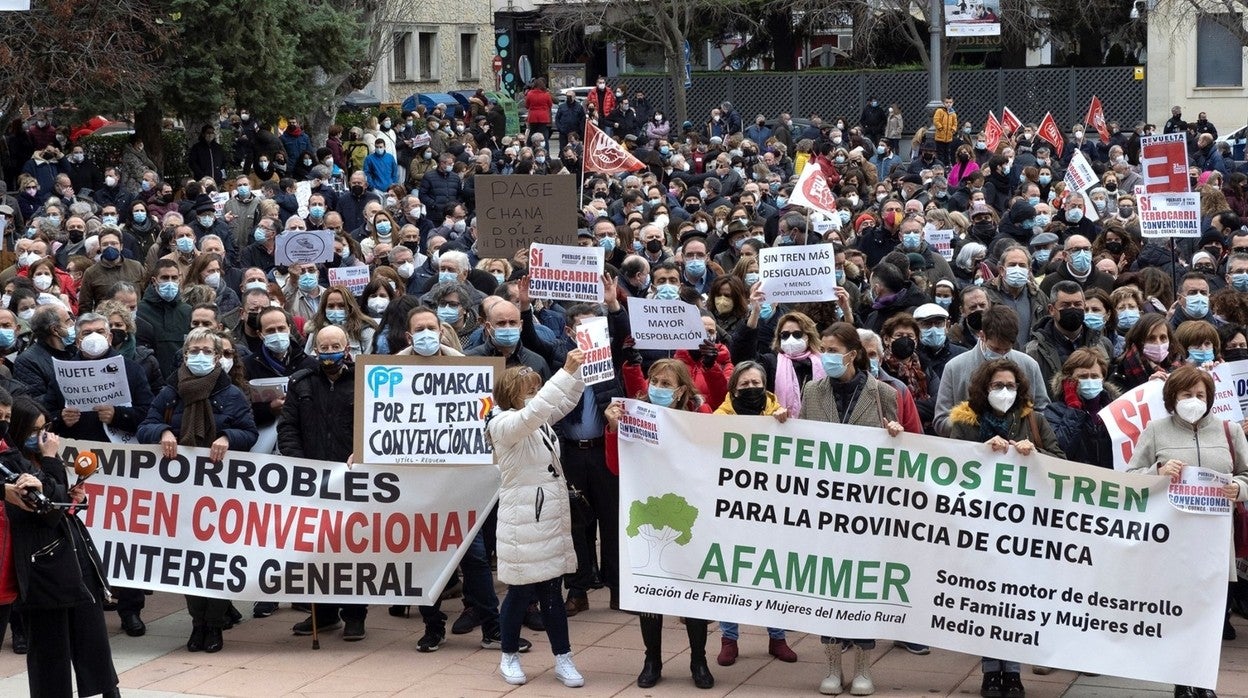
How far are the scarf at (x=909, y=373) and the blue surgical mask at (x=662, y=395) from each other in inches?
68.2

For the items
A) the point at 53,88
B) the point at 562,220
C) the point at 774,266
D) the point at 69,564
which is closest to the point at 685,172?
the point at 53,88

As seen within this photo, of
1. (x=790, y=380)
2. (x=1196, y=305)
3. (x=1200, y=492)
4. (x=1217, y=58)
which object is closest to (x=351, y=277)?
(x=790, y=380)

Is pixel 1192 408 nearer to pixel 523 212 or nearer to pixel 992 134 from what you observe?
pixel 523 212

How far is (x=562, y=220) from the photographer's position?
13055 mm

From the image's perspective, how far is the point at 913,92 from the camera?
44.6 metres

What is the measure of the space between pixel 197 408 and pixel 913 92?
37.3m

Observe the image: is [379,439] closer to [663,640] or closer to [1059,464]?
[663,640]

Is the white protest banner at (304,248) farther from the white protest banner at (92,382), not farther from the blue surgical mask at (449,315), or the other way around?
the white protest banner at (92,382)

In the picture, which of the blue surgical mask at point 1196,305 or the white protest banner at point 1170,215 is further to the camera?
the white protest banner at point 1170,215

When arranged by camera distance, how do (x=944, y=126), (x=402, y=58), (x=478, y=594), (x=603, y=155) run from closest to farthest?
(x=478, y=594) → (x=603, y=155) → (x=944, y=126) → (x=402, y=58)

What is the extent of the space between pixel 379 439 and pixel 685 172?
1756 centimetres

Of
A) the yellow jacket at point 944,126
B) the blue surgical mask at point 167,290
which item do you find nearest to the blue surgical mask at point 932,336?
the blue surgical mask at point 167,290

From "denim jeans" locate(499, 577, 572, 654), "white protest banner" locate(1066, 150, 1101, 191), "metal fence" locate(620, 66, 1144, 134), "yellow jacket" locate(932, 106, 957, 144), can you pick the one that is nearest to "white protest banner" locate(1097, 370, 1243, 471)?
"denim jeans" locate(499, 577, 572, 654)

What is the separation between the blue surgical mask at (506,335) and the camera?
30.3 ft
